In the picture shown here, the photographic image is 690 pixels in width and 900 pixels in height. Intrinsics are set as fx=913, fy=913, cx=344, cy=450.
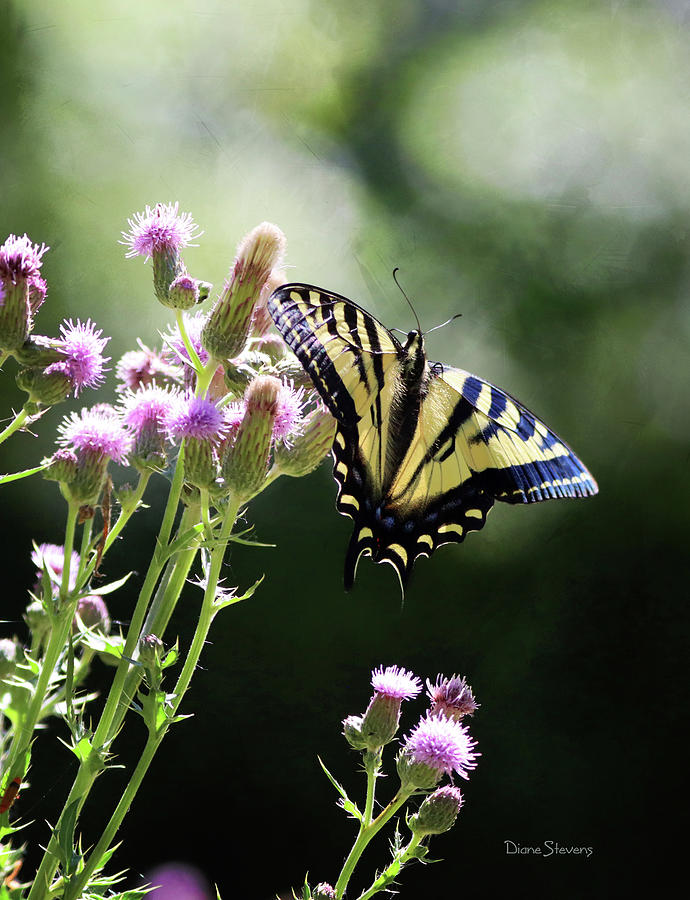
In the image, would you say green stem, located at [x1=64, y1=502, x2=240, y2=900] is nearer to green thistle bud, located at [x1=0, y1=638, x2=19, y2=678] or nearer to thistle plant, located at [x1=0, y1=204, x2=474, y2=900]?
thistle plant, located at [x1=0, y1=204, x2=474, y2=900]

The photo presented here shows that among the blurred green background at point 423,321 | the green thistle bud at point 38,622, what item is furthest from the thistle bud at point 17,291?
the blurred green background at point 423,321

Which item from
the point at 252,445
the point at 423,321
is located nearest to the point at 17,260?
the point at 252,445

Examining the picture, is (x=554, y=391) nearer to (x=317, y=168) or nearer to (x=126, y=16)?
(x=317, y=168)

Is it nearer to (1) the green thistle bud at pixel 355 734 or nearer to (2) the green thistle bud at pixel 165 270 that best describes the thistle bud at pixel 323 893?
(1) the green thistle bud at pixel 355 734

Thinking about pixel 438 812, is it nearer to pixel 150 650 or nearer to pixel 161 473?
pixel 150 650

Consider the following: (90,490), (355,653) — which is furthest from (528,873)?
(90,490)
